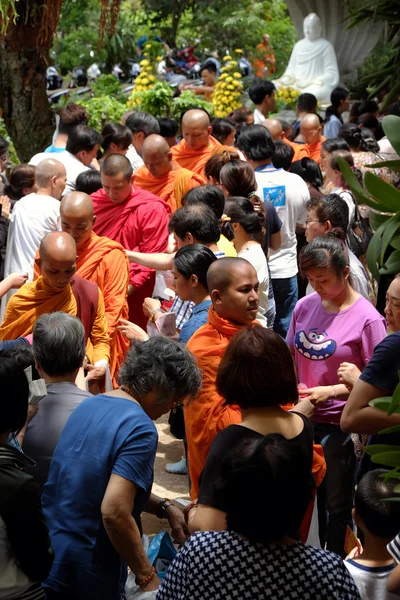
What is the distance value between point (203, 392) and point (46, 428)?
2.15 feet

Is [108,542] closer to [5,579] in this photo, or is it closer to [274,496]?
[5,579]

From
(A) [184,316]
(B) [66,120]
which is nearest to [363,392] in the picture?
(A) [184,316]

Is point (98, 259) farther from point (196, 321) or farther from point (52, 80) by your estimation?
point (52, 80)

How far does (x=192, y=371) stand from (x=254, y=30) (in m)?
24.9

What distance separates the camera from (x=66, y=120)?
6.86 m

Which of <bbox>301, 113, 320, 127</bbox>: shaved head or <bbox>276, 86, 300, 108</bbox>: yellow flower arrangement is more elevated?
<bbox>301, 113, 320, 127</bbox>: shaved head

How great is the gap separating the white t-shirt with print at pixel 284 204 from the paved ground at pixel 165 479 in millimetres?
1363

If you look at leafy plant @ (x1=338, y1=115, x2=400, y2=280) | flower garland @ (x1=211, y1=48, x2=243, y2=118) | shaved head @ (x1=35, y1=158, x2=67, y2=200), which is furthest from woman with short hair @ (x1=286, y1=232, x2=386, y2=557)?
flower garland @ (x1=211, y1=48, x2=243, y2=118)

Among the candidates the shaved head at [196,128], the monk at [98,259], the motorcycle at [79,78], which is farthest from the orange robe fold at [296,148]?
the motorcycle at [79,78]

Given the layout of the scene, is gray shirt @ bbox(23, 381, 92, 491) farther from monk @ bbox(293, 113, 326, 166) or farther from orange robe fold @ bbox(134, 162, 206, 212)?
monk @ bbox(293, 113, 326, 166)

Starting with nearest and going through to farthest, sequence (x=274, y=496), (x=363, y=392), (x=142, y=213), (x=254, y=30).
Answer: (x=274, y=496), (x=363, y=392), (x=142, y=213), (x=254, y=30)

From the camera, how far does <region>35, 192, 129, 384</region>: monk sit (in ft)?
15.3

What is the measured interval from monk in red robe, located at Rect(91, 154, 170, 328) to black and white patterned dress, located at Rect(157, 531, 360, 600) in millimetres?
3645

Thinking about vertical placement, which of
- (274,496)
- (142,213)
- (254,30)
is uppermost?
(274,496)
